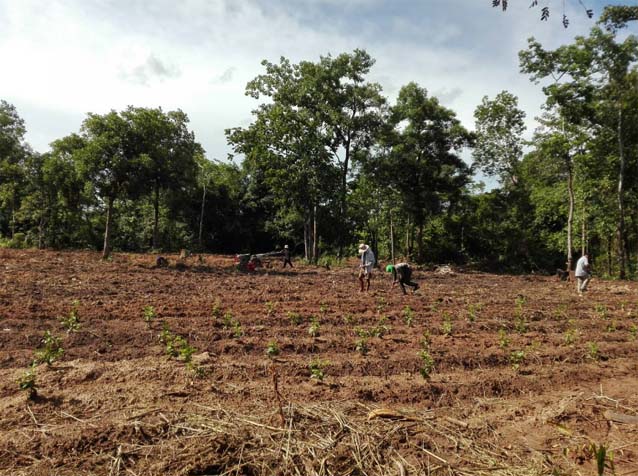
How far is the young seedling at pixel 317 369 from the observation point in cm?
551

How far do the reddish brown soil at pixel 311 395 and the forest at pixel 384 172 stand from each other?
1202 cm

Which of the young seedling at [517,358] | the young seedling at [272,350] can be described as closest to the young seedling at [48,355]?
the young seedling at [272,350]

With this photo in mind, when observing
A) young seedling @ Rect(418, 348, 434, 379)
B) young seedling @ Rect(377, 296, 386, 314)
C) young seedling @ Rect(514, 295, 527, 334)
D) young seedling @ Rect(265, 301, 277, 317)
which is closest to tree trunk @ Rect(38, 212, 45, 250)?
young seedling @ Rect(265, 301, 277, 317)

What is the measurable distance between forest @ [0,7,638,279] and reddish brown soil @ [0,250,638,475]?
12.0m

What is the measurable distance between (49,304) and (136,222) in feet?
93.9

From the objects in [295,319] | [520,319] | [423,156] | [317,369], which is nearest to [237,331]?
[295,319]

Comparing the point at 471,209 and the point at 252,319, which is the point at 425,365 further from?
the point at 471,209

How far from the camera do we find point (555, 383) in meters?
5.74

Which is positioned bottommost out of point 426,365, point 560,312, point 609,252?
point 426,365

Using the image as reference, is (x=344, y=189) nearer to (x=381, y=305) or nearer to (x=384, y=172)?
(x=384, y=172)

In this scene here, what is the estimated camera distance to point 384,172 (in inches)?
1041

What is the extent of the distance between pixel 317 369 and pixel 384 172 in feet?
72.4

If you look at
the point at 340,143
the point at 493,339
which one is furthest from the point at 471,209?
the point at 493,339

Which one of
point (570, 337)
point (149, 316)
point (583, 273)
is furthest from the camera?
point (583, 273)
